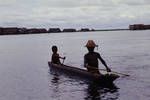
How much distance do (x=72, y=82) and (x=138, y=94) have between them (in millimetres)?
6482

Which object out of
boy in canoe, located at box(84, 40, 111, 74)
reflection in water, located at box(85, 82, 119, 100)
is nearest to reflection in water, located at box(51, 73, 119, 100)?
reflection in water, located at box(85, 82, 119, 100)

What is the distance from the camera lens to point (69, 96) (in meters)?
24.2

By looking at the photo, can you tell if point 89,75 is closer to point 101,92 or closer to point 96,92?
point 96,92

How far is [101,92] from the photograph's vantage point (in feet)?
81.3

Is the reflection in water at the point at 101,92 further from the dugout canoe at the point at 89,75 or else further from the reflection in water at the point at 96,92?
the dugout canoe at the point at 89,75

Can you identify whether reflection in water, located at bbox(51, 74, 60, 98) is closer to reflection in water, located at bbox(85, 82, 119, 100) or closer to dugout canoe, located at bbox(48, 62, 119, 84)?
dugout canoe, located at bbox(48, 62, 119, 84)

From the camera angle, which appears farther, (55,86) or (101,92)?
(55,86)

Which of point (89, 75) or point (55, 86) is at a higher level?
point (89, 75)

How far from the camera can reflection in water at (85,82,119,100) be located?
76.8ft

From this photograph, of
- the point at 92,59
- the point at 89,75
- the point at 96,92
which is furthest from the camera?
the point at 89,75

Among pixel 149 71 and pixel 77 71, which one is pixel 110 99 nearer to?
pixel 77 71

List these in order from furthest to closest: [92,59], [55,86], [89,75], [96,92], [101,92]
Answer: [55,86] < [89,75] < [92,59] < [96,92] < [101,92]

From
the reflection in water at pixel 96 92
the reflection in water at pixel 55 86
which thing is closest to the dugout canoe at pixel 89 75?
the reflection in water at pixel 96 92

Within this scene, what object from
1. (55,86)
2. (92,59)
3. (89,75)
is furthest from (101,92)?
(55,86)
